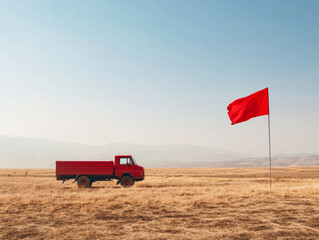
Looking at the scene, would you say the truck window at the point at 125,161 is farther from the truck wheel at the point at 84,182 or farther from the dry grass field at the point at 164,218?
the dry grass field at the point at 164,218

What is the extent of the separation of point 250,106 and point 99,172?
12.2 metres

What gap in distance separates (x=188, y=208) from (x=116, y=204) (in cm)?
334

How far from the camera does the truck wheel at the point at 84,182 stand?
22312 mm

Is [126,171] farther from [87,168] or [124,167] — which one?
[87,168]

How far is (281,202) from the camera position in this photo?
45.0 feet

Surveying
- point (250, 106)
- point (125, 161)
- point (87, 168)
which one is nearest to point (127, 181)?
point (125, 161)

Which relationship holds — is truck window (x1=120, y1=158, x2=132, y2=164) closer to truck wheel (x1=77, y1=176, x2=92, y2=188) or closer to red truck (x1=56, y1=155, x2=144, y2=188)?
red truck (x1=56, y1=155, x2=144, y2=188)

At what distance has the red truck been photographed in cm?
2231

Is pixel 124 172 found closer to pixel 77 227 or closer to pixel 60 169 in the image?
pixel 60 169

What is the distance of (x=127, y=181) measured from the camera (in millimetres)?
22406

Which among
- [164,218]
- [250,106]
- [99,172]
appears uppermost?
[250,106]

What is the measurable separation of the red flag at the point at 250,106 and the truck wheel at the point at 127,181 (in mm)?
8919

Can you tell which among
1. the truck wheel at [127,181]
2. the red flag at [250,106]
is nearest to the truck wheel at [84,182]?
the truck wheel at [127,181]

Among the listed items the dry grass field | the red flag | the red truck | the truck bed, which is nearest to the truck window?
the red truck
